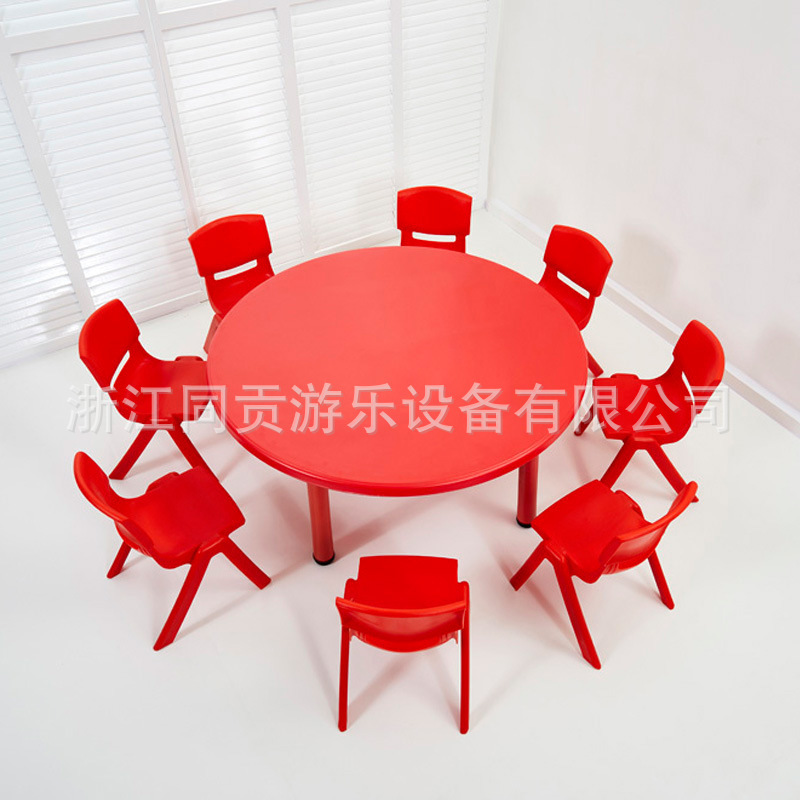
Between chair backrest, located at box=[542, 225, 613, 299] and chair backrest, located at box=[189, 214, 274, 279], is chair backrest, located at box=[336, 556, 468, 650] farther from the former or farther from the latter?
chair backrest, located at box=[189, 214, 274, 279]

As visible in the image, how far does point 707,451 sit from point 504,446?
1.85 m

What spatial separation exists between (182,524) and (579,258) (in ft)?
8.95

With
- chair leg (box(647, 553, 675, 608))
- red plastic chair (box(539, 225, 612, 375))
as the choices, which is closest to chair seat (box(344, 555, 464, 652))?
chair leg (box(647, 553, 675, 608))

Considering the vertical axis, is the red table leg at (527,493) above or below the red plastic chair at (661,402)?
below

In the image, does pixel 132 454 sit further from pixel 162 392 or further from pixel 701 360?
pixel 701 360

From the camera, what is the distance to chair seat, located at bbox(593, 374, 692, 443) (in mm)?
3777

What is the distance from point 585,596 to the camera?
3570 mm

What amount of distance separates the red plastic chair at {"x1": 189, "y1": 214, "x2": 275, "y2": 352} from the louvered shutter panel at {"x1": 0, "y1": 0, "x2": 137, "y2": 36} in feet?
4.21

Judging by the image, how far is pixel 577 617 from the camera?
3.26 meters

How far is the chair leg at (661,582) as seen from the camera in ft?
11.2

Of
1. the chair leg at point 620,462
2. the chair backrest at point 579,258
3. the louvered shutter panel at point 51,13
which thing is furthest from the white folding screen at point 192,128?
the chair leg at point 620,462

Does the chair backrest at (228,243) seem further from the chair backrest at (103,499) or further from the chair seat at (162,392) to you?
the chair backrest at (103,499)

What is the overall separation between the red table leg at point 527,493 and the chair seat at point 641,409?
0.46 meters

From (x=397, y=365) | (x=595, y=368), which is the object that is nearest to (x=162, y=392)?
(x=397, y=365)
